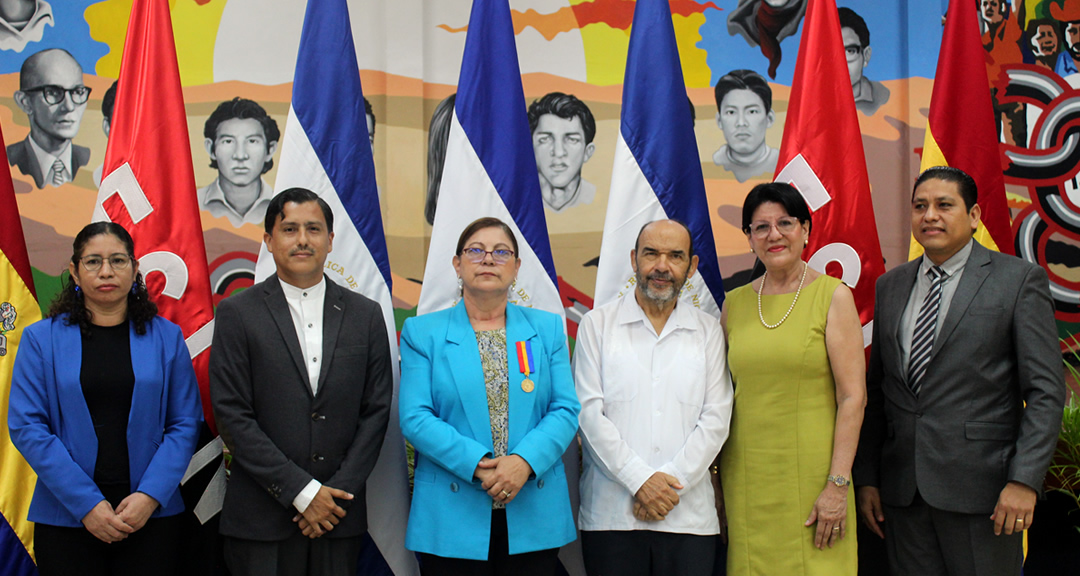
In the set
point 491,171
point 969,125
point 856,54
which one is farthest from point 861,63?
point 491,171

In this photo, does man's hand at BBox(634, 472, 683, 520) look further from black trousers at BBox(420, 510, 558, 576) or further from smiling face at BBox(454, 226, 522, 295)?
smiling face at BBox(454, 226, 522, 295)

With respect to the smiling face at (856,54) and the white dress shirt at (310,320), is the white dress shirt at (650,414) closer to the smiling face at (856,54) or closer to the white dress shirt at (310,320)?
the white dress shirt at (310,320)

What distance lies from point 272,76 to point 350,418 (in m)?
2.89

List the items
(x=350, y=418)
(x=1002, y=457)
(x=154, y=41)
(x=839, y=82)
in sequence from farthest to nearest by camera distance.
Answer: (x=839, y=82) < (x=154, y=41) < (x=350, y=418) < (x=1002, y=457)

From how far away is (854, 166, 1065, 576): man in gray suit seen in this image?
6.51 ft

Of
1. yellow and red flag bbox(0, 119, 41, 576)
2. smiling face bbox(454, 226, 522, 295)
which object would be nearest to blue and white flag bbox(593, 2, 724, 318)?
smiling face bbox(454, 226, 522, 295)

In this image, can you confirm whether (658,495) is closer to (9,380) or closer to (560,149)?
(9,380)

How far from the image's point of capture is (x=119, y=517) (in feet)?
6.74

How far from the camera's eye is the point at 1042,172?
4.18 meters

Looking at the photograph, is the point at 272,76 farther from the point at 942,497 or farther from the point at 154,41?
the point at 942,497

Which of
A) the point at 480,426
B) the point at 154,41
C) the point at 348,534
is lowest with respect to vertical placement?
the point at 348,534

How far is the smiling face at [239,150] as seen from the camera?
13.9ft

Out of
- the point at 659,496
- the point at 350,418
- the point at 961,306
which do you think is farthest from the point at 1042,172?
the point at 350,418

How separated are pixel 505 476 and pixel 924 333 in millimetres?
1297
